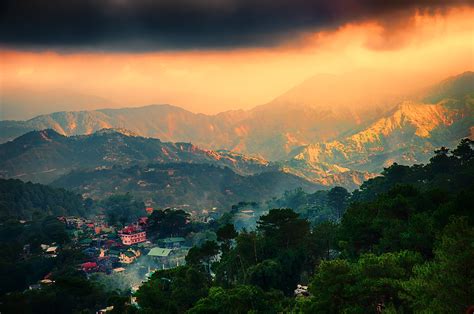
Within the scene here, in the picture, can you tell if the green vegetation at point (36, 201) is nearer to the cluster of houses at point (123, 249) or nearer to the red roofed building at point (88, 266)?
the cluster of houses at point (123, 249)

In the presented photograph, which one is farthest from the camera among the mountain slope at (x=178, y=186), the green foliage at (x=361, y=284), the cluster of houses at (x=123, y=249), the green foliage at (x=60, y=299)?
the mountain slope at (x=178, y=186)

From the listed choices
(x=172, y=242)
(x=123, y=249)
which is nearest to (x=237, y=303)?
(x=123, y=249)

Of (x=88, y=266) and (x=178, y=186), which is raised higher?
(x=88, y=266)

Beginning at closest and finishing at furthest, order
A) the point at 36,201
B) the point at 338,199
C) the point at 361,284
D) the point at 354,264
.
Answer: the point at 361,284, the point at 354,264, the point at 338,199, the point at 36,201

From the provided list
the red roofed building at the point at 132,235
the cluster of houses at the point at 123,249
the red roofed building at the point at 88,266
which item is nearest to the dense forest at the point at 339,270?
the red roofed building at the point at 88,266

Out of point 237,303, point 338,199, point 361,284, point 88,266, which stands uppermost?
point 361,284

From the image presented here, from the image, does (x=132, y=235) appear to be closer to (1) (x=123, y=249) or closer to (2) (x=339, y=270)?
(1) (x=123, y=249)
